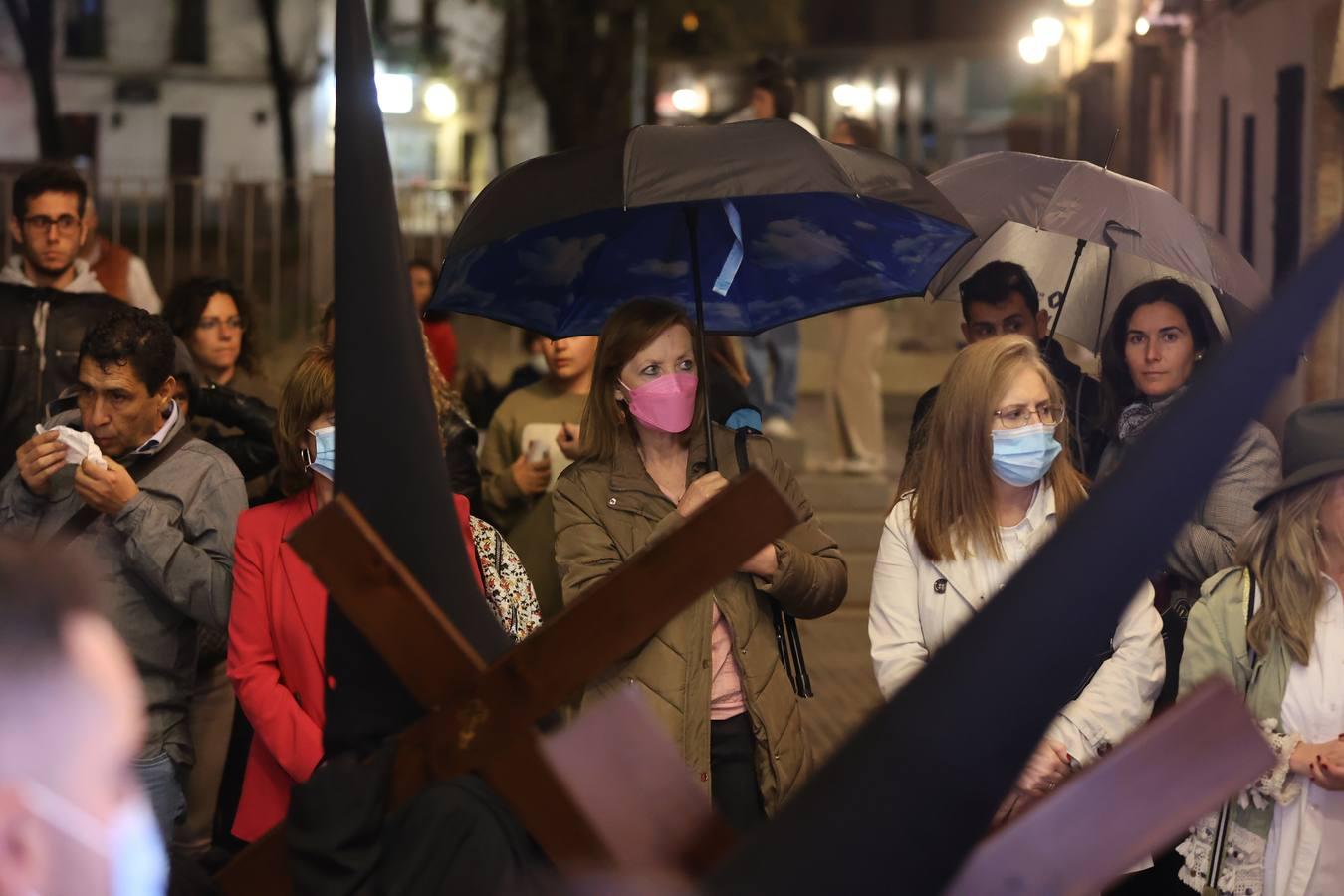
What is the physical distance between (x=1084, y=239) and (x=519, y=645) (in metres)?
3.77

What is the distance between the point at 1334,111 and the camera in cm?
1155

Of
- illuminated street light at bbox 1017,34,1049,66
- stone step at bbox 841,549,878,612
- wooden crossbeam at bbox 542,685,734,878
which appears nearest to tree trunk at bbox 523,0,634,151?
illuminated street light at bbox 1017,34,1049,66

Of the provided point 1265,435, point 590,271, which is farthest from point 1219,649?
point 590,271

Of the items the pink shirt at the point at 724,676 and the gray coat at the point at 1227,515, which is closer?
the pink shirt at the point at 724,676

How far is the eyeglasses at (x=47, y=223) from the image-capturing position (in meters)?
6.78

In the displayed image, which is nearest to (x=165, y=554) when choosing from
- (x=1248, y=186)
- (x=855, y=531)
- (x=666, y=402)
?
(x=666, y=402)

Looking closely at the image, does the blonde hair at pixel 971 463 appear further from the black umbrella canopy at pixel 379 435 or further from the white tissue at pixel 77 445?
the white tissue at pixel 77 445

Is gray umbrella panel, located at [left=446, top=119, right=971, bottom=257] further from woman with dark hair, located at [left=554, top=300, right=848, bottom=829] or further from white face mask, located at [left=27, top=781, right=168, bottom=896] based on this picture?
white face mask, located at [left=27, top=781, right=168, bottom=896]

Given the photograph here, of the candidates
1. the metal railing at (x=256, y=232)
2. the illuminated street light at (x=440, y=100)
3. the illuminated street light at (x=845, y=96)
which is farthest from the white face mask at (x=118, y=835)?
the illuminated street light at (x=845, y=96)

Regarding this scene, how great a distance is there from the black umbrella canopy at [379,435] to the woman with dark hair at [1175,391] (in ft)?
10.0

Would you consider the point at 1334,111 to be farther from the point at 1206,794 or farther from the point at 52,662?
the point at 52,662

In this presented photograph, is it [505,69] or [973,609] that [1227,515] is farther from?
[505,69]

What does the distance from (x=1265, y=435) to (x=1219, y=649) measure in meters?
1.15

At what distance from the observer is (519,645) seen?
7.89ft
